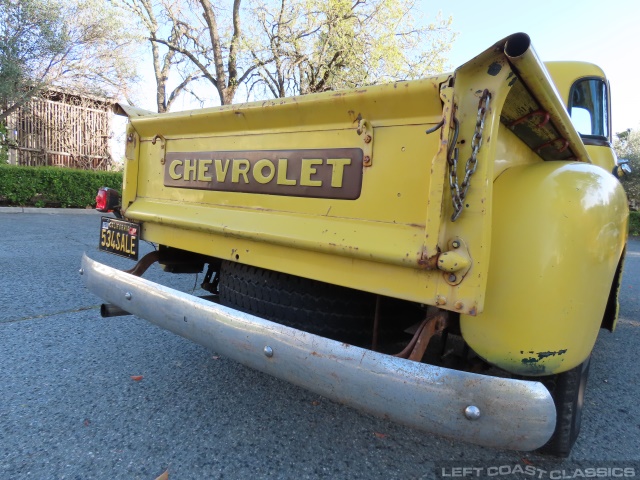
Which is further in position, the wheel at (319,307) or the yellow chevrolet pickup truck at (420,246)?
the wheel at (319,307)

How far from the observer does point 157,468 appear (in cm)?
176

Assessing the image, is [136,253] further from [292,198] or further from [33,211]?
[33,211]

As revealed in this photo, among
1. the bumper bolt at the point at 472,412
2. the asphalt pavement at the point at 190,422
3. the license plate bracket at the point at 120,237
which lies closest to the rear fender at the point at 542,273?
the bumper bolt at the point at 472,412

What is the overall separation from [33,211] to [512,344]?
12259 millimetres

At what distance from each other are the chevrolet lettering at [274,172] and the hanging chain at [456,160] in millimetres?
414

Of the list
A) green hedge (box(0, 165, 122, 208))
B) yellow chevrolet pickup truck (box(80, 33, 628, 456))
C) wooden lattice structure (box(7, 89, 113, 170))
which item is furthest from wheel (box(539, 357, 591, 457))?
wooden lattice structure (box(7, 89, 113, 170))

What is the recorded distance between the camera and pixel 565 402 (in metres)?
1.79

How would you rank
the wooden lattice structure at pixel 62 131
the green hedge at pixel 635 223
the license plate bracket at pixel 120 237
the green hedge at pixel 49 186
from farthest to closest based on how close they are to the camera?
1. the green hedge at pixel 635 223
2. the wooden lattice structure at pixel 62 131
3. the green hedge at pixel 49 186
4. the license plate bracket at pixel 120 237

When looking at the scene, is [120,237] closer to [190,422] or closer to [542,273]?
[190,422]

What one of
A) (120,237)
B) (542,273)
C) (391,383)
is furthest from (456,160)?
(120,237)

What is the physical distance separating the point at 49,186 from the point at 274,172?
11.8 metres

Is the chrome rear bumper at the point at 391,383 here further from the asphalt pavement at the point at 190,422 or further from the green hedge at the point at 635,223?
the green hedge at the point at 635,223

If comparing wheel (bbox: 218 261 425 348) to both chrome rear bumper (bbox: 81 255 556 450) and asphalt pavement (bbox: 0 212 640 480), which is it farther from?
asphalt pavement (bbox: 0 212 640 480)

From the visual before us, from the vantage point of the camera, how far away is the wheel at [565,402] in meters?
1.78
